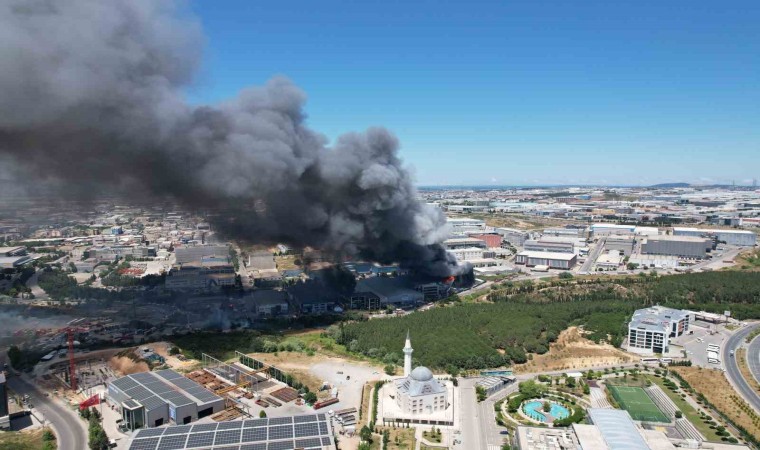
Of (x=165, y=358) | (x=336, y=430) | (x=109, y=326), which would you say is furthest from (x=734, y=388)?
(x=109, y=326)

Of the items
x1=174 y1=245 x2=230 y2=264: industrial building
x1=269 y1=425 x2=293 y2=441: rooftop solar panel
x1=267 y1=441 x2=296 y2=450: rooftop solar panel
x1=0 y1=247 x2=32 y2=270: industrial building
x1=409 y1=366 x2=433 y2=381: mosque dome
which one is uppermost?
x1=0 y1=247 x2=32 y2=270: industrial building

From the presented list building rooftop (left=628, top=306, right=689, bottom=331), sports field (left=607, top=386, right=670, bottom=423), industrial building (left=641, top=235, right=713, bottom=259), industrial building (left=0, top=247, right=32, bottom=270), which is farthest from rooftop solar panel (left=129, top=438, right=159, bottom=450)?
industrial building (left=641, top=235, right=713, bottom=259)

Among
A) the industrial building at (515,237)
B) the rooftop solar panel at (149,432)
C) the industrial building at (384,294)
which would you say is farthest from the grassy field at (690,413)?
the industrial building at (515,237)

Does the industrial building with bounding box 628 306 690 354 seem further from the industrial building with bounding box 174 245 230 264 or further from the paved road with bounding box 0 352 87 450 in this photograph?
the industrial building with bounding box 174 245 230 264

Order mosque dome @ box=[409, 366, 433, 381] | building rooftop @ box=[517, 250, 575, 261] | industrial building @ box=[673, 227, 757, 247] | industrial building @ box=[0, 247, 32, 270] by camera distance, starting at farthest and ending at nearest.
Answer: industrial building @ box=[673, 227, 757, 247]
building rooftop @ box=[517, 250, 575, 261]
industrial building @ box=[0, 247, 32, 270]
mosque dome @ box=[409, 366, 433, 381]

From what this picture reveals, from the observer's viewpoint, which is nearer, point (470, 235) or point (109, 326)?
point (109, 326)

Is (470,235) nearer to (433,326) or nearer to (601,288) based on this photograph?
(601,288)
